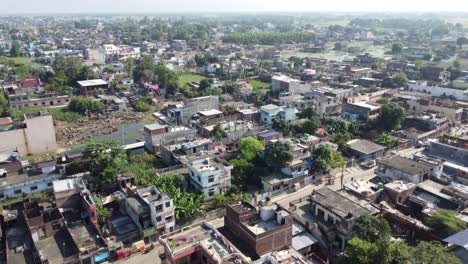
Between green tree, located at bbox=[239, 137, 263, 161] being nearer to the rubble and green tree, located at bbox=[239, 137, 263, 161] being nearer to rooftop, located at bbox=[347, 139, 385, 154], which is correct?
rooftop, located at bbox=[347, 139, 385, 154]

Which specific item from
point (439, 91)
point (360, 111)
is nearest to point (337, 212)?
point (360, 111)

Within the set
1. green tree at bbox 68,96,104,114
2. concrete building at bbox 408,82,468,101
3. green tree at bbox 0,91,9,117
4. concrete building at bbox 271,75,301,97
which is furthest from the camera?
→ concrete building at bbox 271,75,301,97

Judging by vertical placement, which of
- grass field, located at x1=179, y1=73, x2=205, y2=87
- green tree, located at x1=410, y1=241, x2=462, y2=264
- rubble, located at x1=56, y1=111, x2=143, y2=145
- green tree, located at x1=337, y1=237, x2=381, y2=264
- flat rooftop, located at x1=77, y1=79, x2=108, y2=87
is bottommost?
rubble, located at x1=56, y1=111, x2=143, y2=145

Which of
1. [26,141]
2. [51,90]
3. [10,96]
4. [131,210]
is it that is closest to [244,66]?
[51,90]

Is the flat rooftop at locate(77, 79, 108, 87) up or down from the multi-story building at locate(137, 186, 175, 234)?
up

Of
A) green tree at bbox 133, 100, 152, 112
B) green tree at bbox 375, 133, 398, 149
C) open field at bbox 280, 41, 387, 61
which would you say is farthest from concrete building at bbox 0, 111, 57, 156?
open field at bbox 280, 41, 387, 61

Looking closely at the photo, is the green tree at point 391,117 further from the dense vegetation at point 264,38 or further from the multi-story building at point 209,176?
the dense vegetation at point 264,38

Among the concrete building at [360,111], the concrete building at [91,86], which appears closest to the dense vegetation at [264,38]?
the concrete building at [91,86]
